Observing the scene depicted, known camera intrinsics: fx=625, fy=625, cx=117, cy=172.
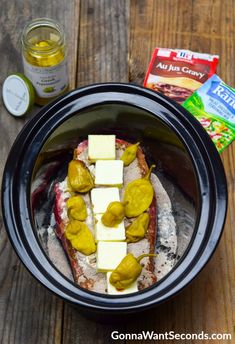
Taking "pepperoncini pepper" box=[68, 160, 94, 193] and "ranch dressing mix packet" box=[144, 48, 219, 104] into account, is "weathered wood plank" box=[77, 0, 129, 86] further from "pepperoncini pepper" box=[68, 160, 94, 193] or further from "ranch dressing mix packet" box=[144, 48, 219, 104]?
"pepperoncini pepper" box=[68, 160, 94, 193]

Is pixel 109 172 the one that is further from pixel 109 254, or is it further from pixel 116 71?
pixel 116 71

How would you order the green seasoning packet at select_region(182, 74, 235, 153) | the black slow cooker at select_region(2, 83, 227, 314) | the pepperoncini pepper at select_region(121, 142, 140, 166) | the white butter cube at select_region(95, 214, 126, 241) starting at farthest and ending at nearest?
the green seasoning packet at select_region(182, 74, 235, 153) < the pepperoncini pepper at select_region(121, 142, 140, 166) < the white butter cube at select_region(95, 214, 126, 241) < the black slow cooker at select_region(2, 83, 227, 314)

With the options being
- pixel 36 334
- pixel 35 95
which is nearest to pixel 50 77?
pixel 35 95

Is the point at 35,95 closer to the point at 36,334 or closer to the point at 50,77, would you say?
the point at 50,77

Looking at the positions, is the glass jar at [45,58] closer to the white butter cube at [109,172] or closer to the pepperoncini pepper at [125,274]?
the white butter cube at [109,172]

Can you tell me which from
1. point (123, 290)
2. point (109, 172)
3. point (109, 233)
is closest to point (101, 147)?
point (109, 172)

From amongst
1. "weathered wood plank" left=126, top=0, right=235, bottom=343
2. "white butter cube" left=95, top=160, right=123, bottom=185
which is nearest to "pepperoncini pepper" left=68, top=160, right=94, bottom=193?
"white butter cube" left=95, top=160, right=123, bottom=185
